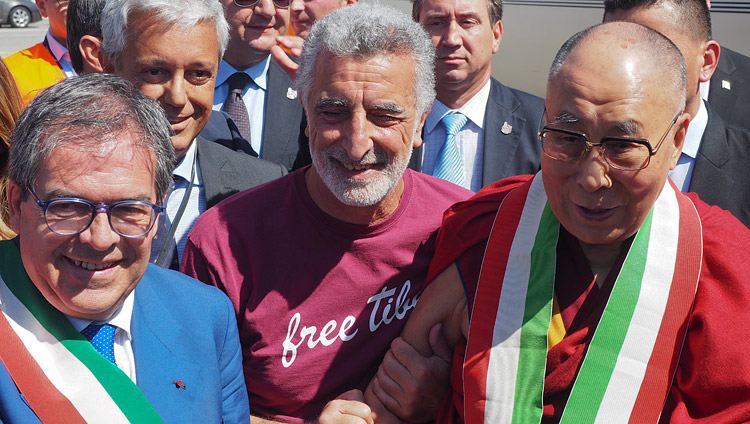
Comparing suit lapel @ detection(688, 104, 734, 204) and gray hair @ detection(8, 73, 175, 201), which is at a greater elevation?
gray hair @ detection(8, 73, 175, 201)

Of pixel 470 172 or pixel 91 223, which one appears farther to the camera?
pixel 470 172

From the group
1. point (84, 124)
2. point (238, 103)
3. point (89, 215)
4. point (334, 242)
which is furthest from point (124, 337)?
point (238, 103)

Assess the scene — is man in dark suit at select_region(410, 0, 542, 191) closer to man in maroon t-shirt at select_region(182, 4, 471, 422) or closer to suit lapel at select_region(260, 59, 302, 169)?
suit lapel at select_region(260, 59, 302, 169)

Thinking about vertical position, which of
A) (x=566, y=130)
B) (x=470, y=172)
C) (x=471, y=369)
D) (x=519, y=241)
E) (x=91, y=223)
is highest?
(x=566, y=130)

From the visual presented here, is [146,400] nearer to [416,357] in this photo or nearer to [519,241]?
[416,357]

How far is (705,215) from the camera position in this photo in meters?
2.15

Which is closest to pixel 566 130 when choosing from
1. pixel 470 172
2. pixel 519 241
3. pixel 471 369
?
pixel 519 241

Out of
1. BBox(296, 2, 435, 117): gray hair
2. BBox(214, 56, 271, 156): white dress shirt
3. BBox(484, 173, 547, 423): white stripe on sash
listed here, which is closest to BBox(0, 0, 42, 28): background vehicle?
BBox(214, 56, 271, 156): white dress shirt

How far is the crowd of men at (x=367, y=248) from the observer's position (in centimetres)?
181

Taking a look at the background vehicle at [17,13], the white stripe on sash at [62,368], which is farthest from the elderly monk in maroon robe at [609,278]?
the background vehicle at [17,13]

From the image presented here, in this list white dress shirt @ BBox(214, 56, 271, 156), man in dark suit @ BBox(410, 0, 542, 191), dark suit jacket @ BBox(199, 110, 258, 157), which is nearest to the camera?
dark suit jacket @ BBox(199, 110, 258, 157)

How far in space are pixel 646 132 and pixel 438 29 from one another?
1.91m

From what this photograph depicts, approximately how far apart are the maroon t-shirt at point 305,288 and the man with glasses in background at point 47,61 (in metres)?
1.91

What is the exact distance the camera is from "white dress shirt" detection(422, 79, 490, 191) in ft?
11.7
